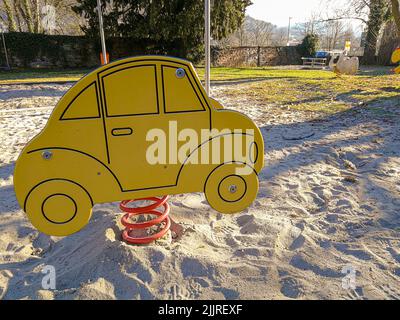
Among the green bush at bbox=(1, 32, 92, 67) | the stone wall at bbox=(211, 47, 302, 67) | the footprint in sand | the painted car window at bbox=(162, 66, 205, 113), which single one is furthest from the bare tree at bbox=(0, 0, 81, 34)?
the footprint in sand

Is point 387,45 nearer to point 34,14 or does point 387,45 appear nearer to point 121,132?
point 34,14

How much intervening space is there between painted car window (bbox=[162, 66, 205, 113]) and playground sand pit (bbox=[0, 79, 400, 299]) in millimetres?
1134

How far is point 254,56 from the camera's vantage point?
2280cm

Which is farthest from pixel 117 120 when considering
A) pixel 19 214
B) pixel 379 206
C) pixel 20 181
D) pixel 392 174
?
pixel 392 174

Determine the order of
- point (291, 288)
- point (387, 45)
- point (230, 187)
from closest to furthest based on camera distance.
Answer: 1. point (230, 187)
2. point (291, 288)
3. point (387, 45)

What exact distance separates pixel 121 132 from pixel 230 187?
28.1 inches

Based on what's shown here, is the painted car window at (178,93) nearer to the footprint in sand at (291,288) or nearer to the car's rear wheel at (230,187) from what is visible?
the car's rear wheel at (230,187)

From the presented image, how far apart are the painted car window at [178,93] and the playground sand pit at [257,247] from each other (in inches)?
44.6

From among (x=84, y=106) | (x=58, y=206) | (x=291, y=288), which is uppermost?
(x=84, y=106)

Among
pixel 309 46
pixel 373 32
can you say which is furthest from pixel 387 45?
pixel 309 46

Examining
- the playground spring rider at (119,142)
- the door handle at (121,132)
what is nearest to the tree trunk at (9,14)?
the playground spring rider at (119,142)

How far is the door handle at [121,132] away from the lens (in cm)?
169
